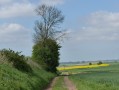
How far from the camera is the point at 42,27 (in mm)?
93250

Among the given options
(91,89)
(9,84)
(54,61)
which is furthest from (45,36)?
(9,84)

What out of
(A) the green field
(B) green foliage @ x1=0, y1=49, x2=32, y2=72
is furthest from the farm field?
(B) green foliage @ x1=0, y1=49, x2=32, y2=72

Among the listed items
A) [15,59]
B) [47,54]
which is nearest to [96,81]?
[15,59]

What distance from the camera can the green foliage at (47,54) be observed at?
83.6 metres

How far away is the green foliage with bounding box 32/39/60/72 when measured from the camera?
83625mm

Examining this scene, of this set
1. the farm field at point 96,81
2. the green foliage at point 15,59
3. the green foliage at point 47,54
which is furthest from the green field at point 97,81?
the green foliage at point 47,54

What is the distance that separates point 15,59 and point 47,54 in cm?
4109

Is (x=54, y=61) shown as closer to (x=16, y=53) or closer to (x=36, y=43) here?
(x=36, y=43)

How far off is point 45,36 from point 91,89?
6138 cm

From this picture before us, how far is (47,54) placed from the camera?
84125 mm

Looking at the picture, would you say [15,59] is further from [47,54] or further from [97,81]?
[47,54]

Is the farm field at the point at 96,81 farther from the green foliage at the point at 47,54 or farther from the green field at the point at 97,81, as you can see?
the green foliage at the point at 47,54

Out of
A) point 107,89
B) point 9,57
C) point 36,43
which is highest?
point 36,43

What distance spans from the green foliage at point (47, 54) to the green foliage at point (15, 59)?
119ft
